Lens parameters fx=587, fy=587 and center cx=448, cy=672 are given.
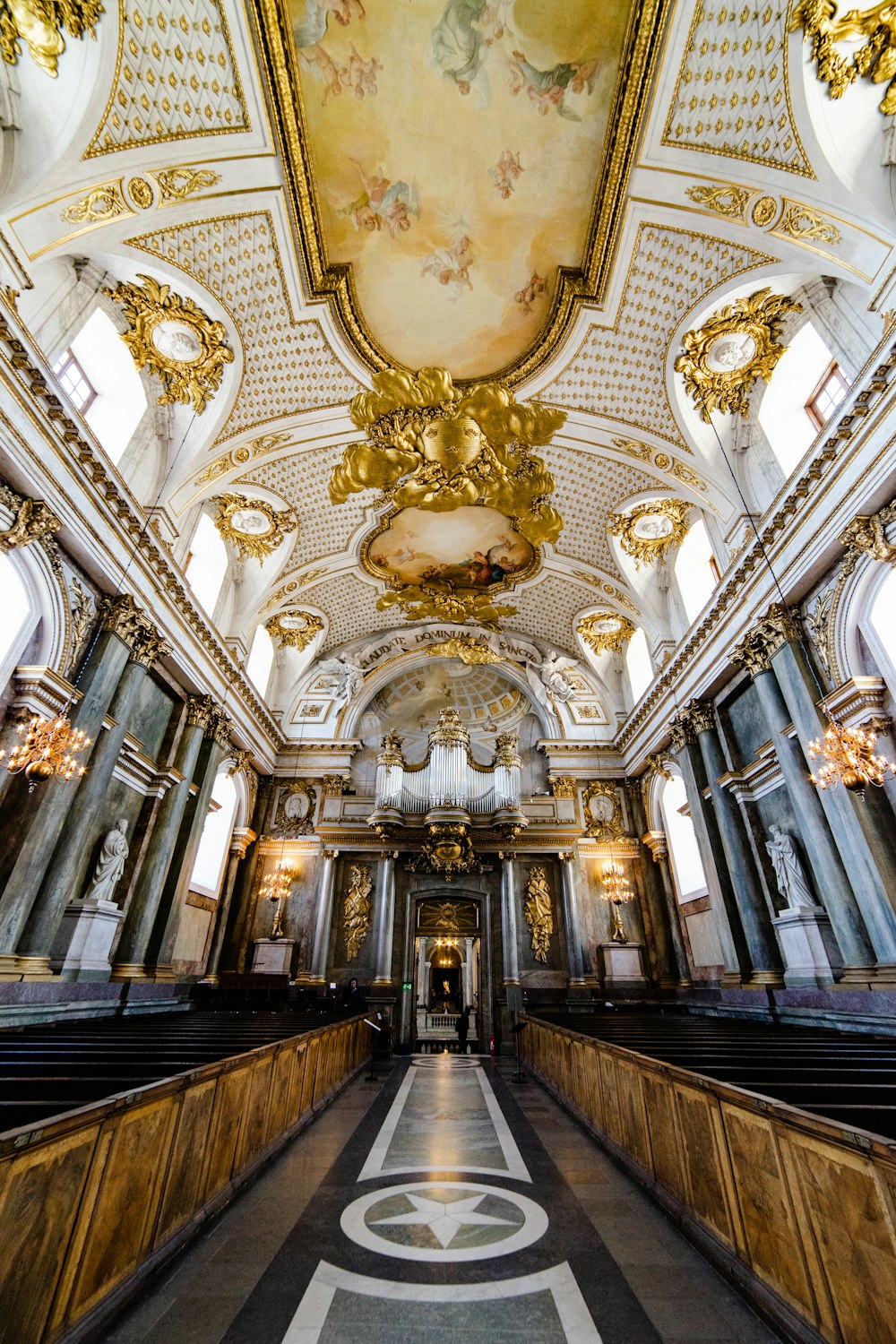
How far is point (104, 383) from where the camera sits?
889 cm

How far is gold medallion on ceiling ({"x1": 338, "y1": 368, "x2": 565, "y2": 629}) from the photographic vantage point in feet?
33.2

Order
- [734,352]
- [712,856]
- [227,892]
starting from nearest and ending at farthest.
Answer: [734,352] → [712,856] → [227,892]

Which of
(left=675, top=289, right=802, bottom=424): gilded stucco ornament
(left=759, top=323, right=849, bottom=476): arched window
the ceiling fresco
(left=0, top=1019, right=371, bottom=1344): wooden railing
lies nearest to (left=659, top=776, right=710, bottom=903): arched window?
(left=759, top=323, right=849, bottom=476): arched window

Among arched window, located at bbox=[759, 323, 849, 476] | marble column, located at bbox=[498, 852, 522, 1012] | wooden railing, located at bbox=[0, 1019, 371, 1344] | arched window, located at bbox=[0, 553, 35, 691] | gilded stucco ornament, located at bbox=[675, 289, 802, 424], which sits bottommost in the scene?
wooden railing, located at bbox=[0, 1019, 371, 1344]

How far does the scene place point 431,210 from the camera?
855 cm

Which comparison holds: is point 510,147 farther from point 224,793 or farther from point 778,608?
point 224,793

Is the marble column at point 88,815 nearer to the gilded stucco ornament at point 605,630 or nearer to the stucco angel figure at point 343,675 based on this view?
the stucco angel figure at point 343,675

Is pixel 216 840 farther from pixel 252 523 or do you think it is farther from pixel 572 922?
pixel 572 922

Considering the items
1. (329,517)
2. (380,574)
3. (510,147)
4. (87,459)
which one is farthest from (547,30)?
(380,574)

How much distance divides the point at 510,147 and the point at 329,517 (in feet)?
23.9

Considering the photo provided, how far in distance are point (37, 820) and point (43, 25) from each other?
27.1 feet

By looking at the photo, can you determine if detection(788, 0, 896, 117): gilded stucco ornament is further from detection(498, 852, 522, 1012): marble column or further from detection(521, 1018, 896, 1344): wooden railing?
detection(498, 852, 522, 1012): marble column

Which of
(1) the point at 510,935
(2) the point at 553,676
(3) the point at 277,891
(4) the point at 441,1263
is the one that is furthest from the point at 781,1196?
(2) the point at 553,676

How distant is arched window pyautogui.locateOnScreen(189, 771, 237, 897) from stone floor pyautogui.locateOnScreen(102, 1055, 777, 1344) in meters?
9.44
